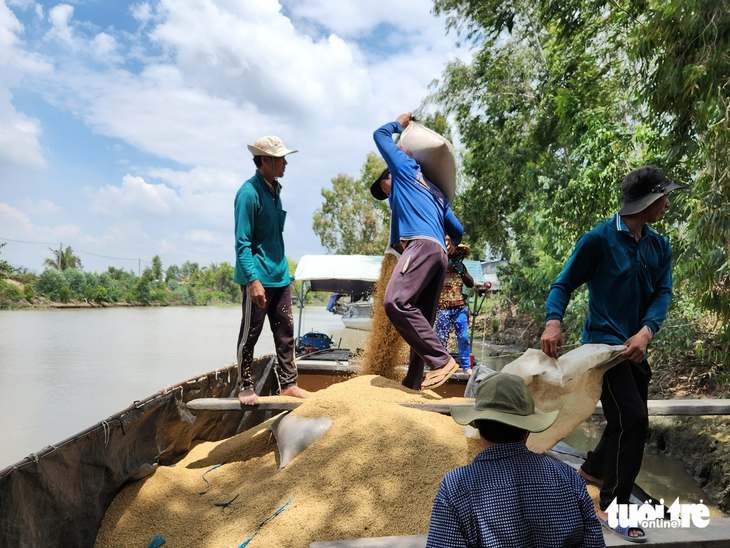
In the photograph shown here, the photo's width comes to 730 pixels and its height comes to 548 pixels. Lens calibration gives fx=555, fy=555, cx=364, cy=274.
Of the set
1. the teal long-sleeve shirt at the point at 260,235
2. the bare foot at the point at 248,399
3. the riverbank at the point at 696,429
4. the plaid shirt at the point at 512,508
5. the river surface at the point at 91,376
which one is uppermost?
the teal long-sleeve shirt at the point at 260,235

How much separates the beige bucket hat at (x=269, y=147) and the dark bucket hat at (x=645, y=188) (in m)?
2.01

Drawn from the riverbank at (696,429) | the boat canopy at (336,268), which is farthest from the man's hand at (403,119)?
the boat canopy at (336,268)

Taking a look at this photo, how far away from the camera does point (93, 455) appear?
7.98ft

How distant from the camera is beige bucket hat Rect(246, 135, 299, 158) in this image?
3414 mm

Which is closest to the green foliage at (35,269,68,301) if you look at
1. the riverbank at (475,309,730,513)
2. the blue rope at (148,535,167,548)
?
the riverbank at (475,309,730,513)

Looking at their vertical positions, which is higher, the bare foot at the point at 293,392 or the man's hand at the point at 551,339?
the man's hand at the point at 551,339

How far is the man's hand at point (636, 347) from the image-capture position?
6.91 feet

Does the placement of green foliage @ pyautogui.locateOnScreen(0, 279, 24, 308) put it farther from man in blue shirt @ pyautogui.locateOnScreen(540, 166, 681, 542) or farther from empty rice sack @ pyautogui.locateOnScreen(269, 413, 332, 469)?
man in blue shirt @ pyautogui.locateOnScreen(540, 166, 681, 542)

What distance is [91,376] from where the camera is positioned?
687 inches

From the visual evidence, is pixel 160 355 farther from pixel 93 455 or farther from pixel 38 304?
pixel 38 304

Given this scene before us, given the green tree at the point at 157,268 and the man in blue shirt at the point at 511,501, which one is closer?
the man in blue shirt at the point at 511,501

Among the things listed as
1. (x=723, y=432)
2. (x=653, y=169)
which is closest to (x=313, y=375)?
(x=653, y=169)

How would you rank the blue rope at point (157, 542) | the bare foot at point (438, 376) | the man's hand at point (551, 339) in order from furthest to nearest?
1. the bare foot at point (438, 376)
2. the blue rope at point (157, 542)
3. the man's hand at point (551, 339)

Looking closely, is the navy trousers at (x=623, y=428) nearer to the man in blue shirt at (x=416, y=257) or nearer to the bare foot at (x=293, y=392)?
the man in blue shirt at (x=416, y=257)
